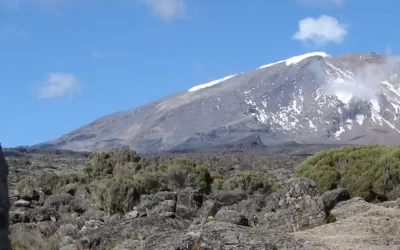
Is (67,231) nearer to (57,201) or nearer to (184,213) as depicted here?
(184,213)

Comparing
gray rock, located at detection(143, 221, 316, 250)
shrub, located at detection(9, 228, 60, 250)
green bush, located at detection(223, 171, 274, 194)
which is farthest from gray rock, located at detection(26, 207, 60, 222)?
green bush, located at detection(223, 171, 274, 194)

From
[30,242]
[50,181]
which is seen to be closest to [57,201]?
[50,181]

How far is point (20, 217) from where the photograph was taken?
77.2 feet

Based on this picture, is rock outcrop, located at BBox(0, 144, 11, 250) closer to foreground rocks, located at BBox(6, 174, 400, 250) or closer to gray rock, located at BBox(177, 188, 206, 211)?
foreground rocks, located at BBox(6, 174, 400, 250)

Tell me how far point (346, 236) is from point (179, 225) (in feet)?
20.3

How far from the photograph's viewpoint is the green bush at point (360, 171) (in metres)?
28.1

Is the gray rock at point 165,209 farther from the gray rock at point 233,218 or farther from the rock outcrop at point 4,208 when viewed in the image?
the rock outcrop at point 4,208

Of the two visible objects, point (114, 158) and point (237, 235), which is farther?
point (114, 158)

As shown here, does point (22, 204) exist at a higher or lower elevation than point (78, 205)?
higher

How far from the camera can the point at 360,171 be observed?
96.6ft

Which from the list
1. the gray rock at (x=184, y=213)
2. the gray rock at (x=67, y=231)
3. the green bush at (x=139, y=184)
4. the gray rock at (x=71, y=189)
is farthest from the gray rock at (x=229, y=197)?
the gray rock at (x=67, y=231)

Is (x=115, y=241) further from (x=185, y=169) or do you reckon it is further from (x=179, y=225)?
(x=185, y=169)

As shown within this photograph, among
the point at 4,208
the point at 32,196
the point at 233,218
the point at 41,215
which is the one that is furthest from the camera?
the point at 32,196

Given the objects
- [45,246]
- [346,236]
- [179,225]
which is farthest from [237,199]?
[346,236]
